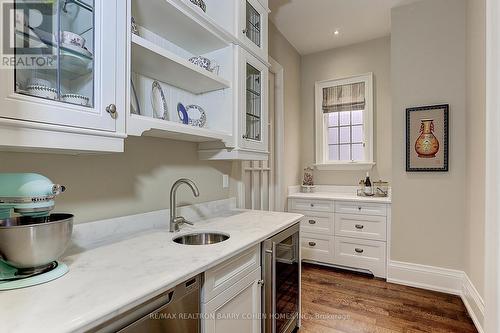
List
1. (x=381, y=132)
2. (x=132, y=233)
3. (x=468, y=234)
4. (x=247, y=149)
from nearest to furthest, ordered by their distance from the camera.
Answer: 1. (x=132, y=233)
2. (x=247, y=149)
3. (x=468, y=234)
4. (x=381, y=132)

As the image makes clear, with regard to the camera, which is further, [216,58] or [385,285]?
[385,285]

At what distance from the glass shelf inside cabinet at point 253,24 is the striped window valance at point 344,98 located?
198 centimetres

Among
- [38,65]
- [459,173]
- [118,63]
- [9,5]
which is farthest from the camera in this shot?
[459,173]

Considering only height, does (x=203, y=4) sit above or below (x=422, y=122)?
above

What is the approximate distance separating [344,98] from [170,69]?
282 centimetres

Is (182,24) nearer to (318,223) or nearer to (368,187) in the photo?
(318,223)

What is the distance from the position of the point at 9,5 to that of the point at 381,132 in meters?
3.57

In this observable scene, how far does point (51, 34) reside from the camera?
890 millimetres

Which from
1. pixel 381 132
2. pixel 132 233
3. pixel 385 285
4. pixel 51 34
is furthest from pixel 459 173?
pixel 51 34

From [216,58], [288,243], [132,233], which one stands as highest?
[216,58]

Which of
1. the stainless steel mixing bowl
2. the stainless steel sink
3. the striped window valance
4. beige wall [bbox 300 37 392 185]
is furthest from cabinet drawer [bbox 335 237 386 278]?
the stainless steel mixing bowl

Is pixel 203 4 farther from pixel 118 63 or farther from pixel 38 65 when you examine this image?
pixel 38 65

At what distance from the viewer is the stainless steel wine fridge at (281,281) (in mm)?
1484

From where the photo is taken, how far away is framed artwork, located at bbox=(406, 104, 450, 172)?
257 cm
